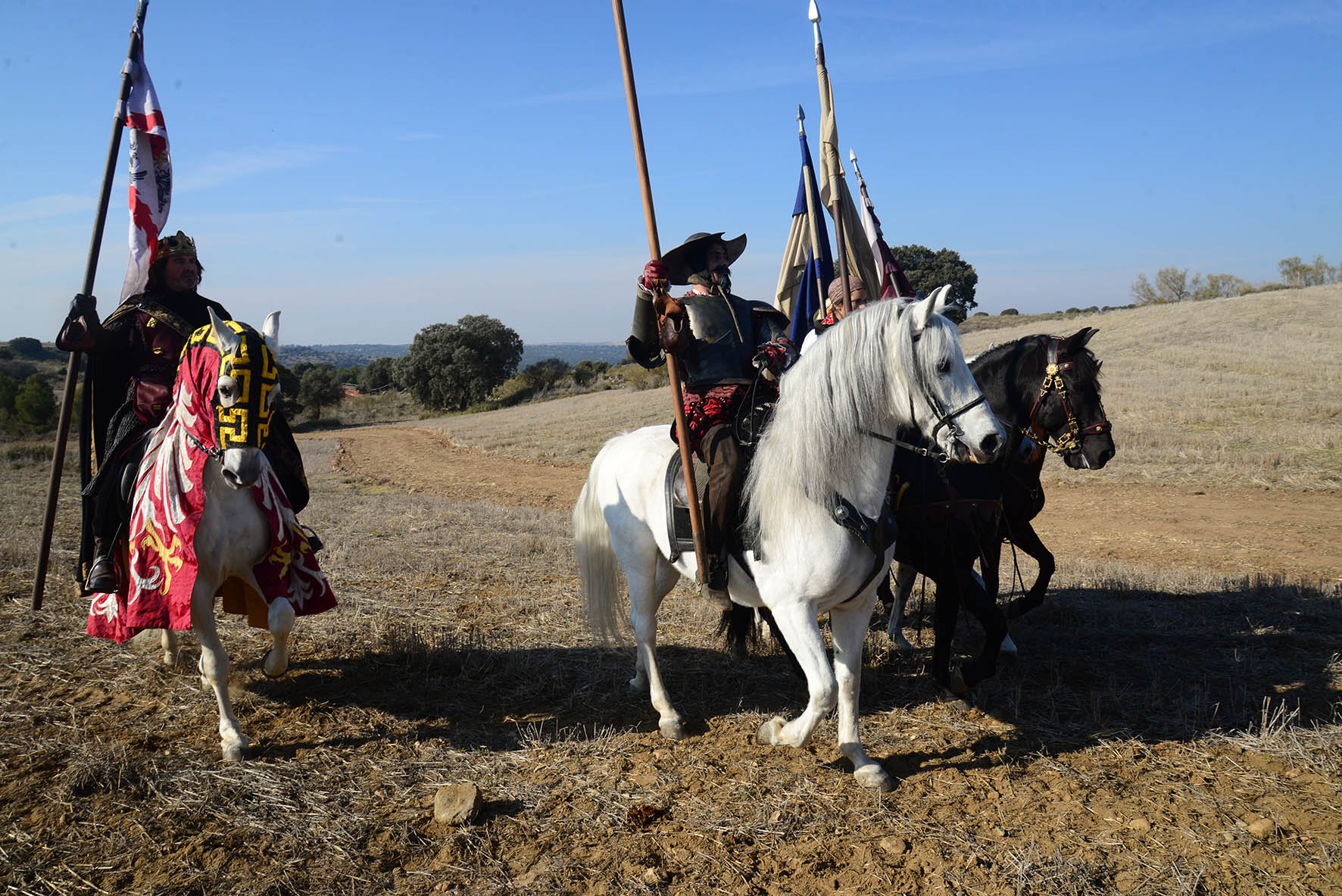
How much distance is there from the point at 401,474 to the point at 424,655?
597 inches

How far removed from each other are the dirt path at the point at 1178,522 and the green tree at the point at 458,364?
31089mm

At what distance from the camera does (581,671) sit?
19.1 feet

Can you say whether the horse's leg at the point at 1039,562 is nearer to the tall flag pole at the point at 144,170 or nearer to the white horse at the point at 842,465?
the white horse at the point at 842,465

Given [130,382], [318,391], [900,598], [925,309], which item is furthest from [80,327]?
[318,391]

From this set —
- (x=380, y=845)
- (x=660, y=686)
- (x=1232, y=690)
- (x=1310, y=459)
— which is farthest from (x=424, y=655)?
(x=1310, y=459)

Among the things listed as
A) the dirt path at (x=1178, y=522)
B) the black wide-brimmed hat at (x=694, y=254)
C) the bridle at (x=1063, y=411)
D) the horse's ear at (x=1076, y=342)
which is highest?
the black wide-brimmed hat at (x=694, y=254)

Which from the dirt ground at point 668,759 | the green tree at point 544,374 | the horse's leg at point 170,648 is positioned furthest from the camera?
the green tree at point 544,374

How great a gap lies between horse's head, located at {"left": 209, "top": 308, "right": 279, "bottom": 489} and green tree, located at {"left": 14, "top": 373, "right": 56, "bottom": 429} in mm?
32192

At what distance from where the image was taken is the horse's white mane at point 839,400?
382cm

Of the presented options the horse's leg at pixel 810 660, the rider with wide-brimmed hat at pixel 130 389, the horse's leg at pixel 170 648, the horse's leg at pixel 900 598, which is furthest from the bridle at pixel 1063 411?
the horse's leg at pixel 170 648

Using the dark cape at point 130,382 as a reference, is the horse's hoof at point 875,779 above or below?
below

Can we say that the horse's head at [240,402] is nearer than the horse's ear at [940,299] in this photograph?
No

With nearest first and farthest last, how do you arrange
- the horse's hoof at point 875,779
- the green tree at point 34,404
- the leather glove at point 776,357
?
the horse's hoof at point 875,779, the leather glove at point 776,357, the green tree at point 34,404

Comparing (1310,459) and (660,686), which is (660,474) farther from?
(1310,459)
